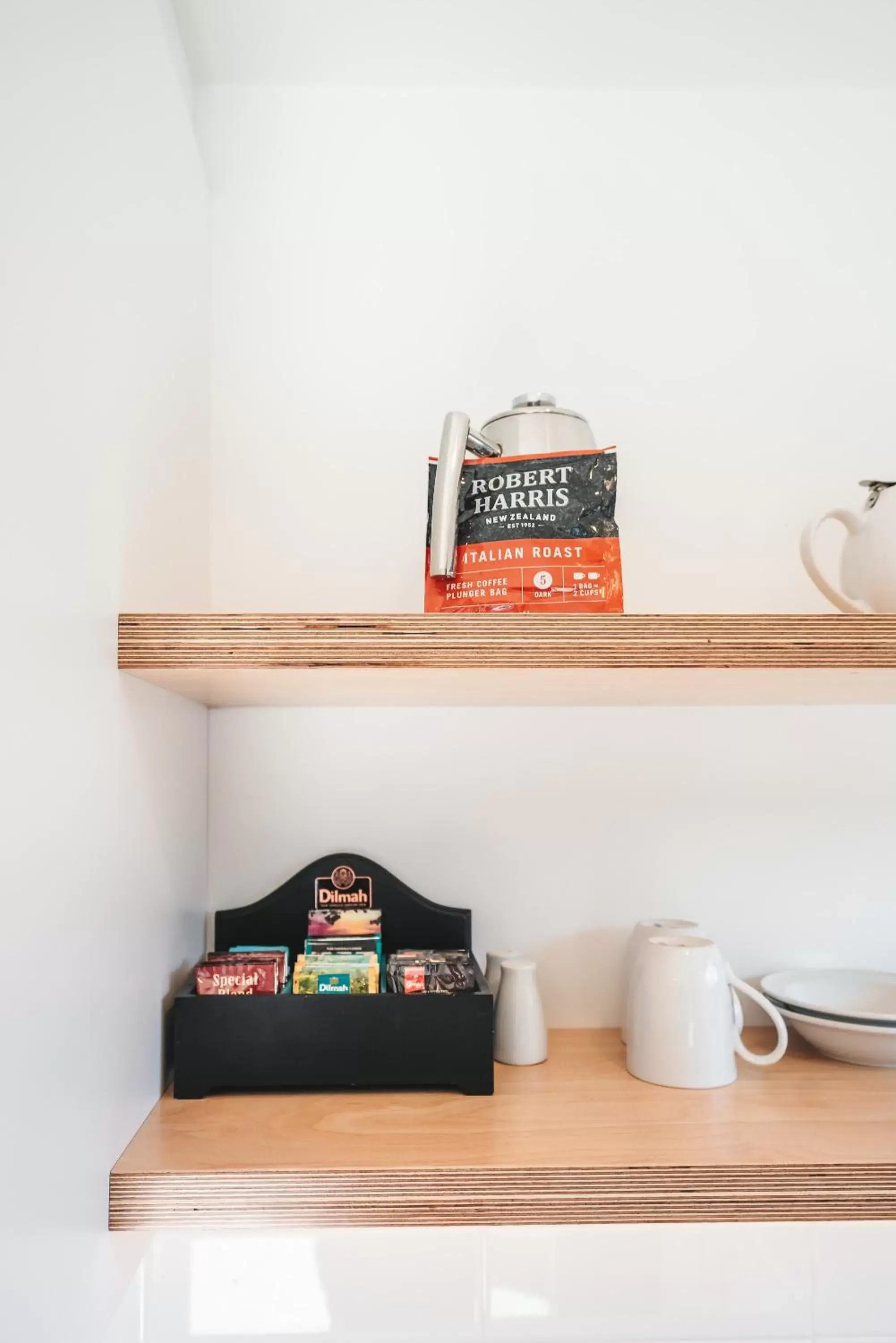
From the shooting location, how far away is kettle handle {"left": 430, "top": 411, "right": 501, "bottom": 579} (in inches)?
34.2

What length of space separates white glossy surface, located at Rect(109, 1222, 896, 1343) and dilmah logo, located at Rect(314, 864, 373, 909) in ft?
1.14

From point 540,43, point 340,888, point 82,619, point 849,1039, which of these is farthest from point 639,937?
point 540,43

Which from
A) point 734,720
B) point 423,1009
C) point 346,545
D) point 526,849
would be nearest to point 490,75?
point 346,545

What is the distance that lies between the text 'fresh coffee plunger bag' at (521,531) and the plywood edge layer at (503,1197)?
1.56 ft

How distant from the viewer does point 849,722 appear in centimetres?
114

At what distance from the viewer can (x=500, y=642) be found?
0.76 metres

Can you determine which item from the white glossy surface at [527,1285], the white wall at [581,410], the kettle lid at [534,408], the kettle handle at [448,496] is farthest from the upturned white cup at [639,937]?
the kettle lid at [534,408]

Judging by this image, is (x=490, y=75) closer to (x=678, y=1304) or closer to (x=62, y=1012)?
(x=62, y=1012)

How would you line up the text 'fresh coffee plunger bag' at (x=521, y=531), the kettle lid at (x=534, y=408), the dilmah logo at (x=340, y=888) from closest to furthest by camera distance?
the text 'fresh coffee plunger bag' at (x=521, y=531), the kettle lid at (x=534, y=408), the dilmah logo at (x=340, y=888)

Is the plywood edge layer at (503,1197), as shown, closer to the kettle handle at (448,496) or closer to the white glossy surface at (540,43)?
the kettle handle at (448,496)

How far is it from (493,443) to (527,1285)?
90 cm

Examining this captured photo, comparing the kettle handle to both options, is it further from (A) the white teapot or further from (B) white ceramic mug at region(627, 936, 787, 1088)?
(B) white ceramic mug at region(627, 936, 787, 1088)

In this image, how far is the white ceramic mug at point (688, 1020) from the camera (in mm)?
897

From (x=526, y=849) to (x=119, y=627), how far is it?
57cm
